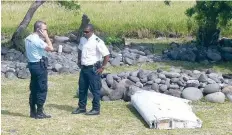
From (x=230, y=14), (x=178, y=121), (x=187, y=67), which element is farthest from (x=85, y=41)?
(x=230, y=14)

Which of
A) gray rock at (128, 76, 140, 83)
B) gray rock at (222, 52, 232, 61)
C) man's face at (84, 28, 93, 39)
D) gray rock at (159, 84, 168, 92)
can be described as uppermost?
man's face at (84, 28, 93, 39)

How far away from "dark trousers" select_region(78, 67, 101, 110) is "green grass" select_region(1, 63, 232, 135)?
29 cm

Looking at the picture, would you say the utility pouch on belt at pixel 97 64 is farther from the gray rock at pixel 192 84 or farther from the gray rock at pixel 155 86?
the gray rock at pixel 192 84

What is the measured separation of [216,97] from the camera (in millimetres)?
12078

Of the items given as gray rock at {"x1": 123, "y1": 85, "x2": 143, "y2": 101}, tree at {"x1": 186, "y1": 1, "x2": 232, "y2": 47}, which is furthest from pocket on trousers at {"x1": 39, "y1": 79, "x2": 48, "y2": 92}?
tree at {"x1": 186, "y1": 1, "x2": 232, "y2": 47}

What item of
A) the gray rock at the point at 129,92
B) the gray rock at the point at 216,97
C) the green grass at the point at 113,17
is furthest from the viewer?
the green grass at the point at 113,17

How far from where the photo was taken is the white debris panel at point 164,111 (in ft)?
33.1

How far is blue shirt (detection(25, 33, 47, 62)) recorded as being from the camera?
10445mm

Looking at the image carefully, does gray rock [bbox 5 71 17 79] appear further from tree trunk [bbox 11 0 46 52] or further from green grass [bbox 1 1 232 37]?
green grass [bbox 1 1 232 37]

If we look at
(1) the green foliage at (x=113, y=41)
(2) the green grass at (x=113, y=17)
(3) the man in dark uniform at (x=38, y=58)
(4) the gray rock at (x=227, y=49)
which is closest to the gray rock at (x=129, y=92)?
(3) the man in dark uniform at (x=38, y=58)

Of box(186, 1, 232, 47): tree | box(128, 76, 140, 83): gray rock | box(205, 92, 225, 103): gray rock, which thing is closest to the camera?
box(205, 92, 225, 103): gray rock

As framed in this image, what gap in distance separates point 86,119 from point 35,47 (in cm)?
151

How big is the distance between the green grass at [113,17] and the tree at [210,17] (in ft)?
4.10

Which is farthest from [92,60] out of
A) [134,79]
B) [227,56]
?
[227,56]
